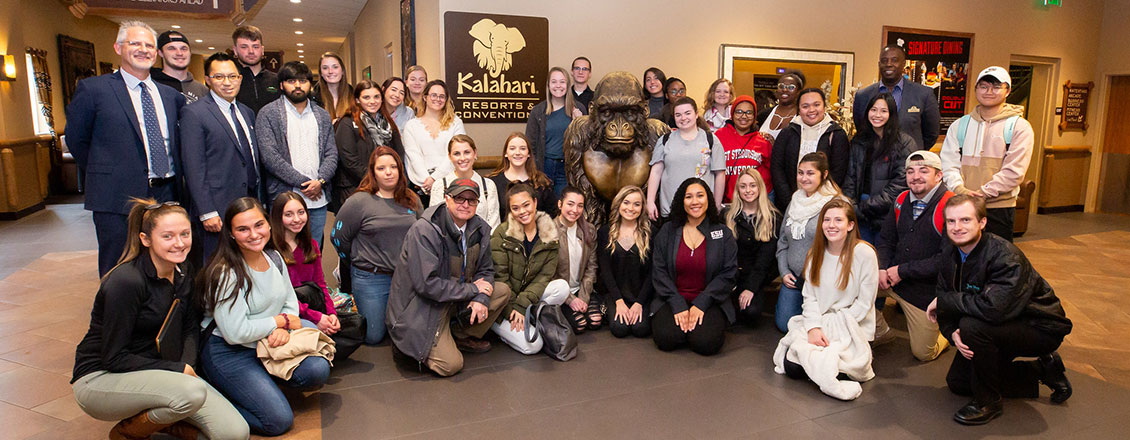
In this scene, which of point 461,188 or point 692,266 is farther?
point 692,266

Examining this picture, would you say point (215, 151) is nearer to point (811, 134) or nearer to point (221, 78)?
point (221, 78)

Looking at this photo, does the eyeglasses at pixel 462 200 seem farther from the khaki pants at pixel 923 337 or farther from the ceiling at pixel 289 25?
the ceiling at pixel 289 25

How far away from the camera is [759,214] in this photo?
13.5ft

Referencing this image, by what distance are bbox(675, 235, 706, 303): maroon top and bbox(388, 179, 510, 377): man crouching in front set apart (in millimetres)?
1088

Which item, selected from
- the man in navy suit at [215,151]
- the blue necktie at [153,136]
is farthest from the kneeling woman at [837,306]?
the blue necktie at [153,136]

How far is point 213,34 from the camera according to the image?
12875 mm

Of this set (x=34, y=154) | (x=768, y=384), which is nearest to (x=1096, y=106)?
(x=768, y=384)

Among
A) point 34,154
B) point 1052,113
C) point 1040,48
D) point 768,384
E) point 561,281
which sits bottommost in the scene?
point 768,384

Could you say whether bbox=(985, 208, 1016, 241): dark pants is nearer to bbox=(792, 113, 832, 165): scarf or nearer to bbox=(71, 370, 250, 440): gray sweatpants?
bbox=(792, 113, 832, 165): scarf

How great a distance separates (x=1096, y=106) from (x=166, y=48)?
1079 cm

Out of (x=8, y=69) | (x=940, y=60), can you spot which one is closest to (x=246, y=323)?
(x=940, y=60)

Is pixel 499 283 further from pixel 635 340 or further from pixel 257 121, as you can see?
pixel 257 121

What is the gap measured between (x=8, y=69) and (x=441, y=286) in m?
8.11

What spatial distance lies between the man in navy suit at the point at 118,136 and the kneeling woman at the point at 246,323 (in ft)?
2.47
